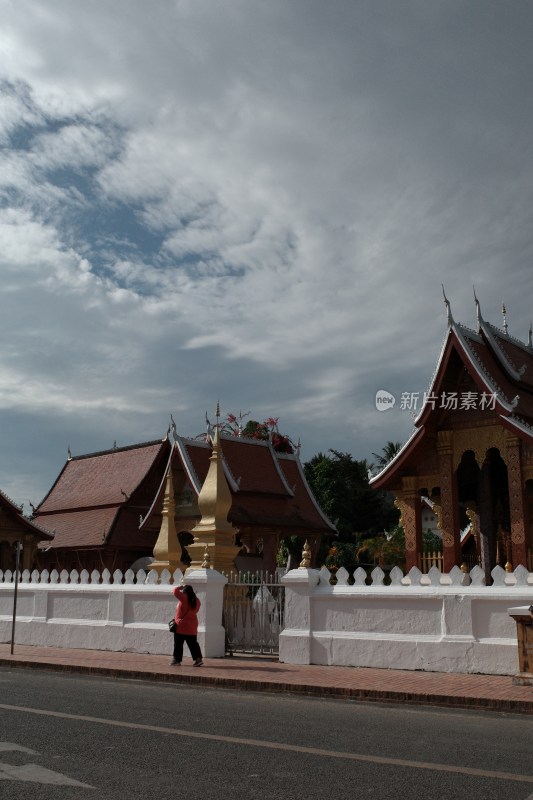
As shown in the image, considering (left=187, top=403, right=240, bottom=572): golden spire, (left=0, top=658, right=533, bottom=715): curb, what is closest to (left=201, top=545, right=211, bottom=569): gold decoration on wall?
(left=187, top=403, right=240, bottom=572): golden spire

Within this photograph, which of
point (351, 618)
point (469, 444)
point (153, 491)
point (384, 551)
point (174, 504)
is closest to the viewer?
point (351, 618)

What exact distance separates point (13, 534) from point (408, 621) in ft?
68.8

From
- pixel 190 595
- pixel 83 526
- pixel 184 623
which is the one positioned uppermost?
pixel 83 526

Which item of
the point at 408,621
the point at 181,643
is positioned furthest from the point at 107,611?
the point at 408,621

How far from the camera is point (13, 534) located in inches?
1139

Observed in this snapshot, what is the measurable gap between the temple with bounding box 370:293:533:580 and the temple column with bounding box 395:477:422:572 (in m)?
0.02

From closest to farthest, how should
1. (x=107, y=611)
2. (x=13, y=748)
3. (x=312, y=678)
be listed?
1. (x=13, y=748)
2. (x=312, y=678)
3. (x=107, y=611)

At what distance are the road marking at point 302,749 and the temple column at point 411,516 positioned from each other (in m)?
11.3

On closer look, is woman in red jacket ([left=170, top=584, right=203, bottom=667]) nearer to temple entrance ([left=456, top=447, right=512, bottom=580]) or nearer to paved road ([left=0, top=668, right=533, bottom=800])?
paved road ([left=0, top=668, right=533, bottom=800])

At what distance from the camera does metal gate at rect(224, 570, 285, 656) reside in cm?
1277

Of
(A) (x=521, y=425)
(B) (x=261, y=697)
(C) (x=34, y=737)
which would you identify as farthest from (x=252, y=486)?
(C) (x=34, y=737)

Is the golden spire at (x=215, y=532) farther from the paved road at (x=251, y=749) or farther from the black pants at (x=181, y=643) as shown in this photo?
the paved road at (x=251, y=749)

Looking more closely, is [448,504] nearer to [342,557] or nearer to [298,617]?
[298,617]

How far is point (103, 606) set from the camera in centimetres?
1461
